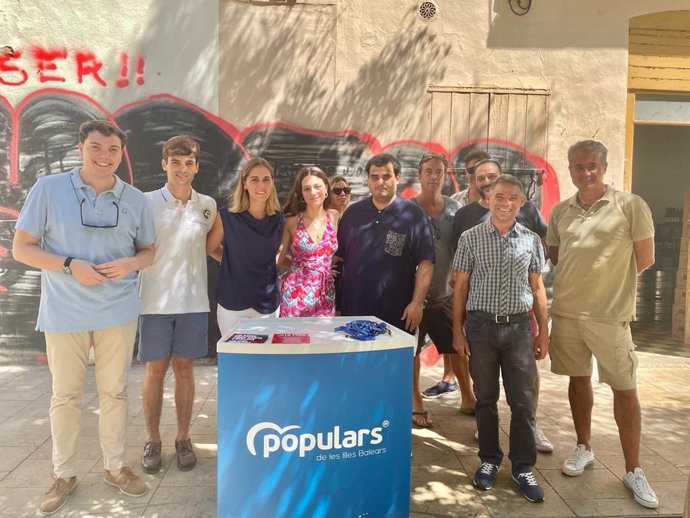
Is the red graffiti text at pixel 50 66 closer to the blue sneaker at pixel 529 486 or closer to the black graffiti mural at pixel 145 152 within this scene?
the black graffiti mural at pixel 145 152

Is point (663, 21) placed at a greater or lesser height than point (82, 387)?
greater

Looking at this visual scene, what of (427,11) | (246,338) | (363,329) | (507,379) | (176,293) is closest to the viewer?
(246,338)

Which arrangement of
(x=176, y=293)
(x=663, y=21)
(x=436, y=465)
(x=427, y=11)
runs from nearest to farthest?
(x=176, y=293) → (x=436, y=465) → (x=427, y=11) → (x=663, y=21)

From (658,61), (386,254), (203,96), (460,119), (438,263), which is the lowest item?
(438,263)

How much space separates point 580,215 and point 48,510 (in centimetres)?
359

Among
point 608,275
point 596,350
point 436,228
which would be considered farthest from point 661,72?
point 596,350

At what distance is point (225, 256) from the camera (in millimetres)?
3459

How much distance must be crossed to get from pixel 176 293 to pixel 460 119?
3952 millimetres

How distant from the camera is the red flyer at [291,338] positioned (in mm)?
2525

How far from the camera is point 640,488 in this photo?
3121 mm

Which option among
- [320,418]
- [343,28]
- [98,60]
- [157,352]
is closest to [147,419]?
[157,352]

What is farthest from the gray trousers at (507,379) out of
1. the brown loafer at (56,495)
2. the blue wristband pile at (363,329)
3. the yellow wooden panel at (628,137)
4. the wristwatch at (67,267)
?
the yellow wooden panel at (628,137)

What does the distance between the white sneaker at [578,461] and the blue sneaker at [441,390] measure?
158 cm

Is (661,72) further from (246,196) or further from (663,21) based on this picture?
(246,196)
